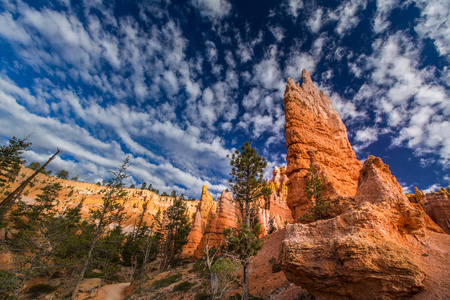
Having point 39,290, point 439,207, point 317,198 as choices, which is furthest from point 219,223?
point 439,207

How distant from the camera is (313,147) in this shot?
24312 mm

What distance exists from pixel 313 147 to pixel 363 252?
2039 cm

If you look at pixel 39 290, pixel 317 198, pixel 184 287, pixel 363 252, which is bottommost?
pixel 39 290

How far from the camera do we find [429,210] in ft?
67.7

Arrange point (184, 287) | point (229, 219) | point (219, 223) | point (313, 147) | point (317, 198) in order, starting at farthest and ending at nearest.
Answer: point (229, 219)
point (219, 223)
point (313, 147)
point (317, 198)
point (184, 287)

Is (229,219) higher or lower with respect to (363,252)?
higher

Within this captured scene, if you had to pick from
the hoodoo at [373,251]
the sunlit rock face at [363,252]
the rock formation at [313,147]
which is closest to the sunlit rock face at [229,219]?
the rock formation at [313,147]

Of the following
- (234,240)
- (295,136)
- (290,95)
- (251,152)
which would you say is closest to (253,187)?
(251,152)

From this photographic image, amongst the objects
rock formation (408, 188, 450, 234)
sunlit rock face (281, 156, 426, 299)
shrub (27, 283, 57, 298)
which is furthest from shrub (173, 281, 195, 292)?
rock formation (408, 188, 450, 234)

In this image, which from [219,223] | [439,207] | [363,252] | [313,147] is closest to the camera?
[363,252]

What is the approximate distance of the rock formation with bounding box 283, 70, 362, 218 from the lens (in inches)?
854

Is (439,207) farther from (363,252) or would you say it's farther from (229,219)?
(229,219)

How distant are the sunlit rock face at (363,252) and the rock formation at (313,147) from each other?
12127 mm

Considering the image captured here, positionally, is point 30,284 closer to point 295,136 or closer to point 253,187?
point 253,187
